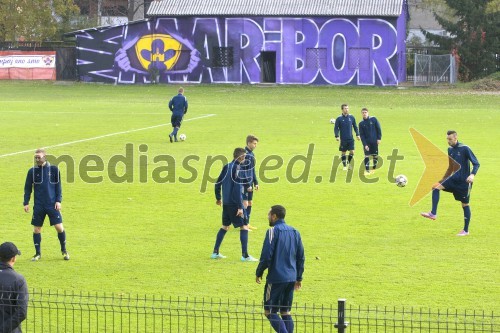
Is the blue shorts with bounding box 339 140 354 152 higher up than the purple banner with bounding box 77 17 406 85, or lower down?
lower down

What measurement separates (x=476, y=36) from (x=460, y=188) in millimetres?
60632

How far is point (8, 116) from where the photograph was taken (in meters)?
49.9

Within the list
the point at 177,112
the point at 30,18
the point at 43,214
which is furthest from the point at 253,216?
the point at 30,18

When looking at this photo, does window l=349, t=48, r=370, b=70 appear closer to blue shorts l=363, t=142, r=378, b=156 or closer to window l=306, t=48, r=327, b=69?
window l=306, t=48, r=327, b=69

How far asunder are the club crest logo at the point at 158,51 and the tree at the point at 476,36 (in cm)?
2292

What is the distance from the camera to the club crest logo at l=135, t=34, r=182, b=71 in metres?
79.2

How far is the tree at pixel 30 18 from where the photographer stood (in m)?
87.7

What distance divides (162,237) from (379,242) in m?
4.65

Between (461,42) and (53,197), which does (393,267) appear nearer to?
(53,197)

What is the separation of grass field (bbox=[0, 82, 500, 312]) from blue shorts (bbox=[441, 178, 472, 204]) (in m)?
0.89

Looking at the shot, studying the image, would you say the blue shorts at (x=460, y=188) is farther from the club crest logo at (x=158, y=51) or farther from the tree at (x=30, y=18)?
the tree at (x=30, y=18)

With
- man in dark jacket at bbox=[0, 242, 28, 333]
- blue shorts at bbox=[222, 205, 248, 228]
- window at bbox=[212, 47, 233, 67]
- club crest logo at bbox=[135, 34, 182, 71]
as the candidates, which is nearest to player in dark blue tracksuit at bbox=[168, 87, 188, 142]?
blue shorts at bbox=[222, 205, 248, 228]

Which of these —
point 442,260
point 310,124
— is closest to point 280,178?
point 442,260

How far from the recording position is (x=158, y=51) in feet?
260
